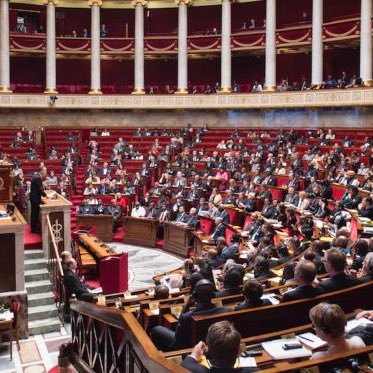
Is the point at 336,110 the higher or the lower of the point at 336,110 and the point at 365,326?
the higher

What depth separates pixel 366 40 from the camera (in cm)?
2059

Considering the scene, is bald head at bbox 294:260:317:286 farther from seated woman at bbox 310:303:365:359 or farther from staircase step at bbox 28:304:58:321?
staircase step at bbox 28:304:58:321

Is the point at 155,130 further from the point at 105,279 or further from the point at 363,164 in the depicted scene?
the point at 105,279

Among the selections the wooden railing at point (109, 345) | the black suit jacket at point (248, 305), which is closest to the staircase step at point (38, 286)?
the wooden railing at point (109, 345)

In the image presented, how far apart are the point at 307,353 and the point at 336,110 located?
18838 millimetres

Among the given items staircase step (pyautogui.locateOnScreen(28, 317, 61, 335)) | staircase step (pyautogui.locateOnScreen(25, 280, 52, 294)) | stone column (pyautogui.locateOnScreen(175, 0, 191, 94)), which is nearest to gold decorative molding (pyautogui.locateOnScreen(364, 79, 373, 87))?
stone column (pyautogui.locateOnScreen(175, 0, 191, 94))

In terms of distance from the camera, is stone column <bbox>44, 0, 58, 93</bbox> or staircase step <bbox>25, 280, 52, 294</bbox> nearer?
staircase step <bbox>25, 280, 52, 294</bbox>

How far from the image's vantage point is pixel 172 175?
58.5 feet

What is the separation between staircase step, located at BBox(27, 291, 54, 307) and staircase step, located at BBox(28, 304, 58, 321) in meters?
0.07

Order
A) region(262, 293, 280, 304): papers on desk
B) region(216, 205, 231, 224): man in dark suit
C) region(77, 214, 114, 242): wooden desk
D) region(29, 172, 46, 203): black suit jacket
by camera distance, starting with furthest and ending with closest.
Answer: region(77, 214, 114, 242): wooden desk < region(216, 205, 231, 224): man in dark suit < region(29, 172, 46, 203): black suit jacket < region(262, 293, 280, 304): papers on desk

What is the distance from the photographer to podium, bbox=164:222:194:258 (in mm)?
13227

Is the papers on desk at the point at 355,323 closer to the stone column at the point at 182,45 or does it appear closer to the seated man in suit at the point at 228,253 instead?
the seated man in suit at the point at 228,253

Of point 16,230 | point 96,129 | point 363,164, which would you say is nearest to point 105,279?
point 16,230

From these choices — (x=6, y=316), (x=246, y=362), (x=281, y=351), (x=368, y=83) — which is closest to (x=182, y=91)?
(x=368, y=83)
